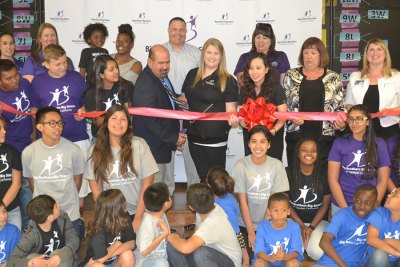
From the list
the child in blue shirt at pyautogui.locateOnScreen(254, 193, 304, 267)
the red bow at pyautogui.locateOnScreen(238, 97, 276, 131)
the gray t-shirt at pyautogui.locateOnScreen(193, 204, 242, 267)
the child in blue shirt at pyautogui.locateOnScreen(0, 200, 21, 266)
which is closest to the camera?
the gray t-shirt at pyautogui.locateOnScreen(193, 204, 242, 267)

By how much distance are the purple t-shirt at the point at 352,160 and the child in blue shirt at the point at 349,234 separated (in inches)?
19.4

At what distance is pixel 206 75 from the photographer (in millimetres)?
6008

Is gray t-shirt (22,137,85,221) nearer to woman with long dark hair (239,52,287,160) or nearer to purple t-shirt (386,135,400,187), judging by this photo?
woman with long dark hair (239,52,287,160)

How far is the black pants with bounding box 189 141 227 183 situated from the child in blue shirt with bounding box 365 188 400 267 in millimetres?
1700

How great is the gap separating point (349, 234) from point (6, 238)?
2.82 meters

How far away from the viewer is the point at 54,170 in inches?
211

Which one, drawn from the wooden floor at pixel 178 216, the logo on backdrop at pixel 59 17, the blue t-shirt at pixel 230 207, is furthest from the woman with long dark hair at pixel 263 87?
the logo on backdrop at pixel 59 17

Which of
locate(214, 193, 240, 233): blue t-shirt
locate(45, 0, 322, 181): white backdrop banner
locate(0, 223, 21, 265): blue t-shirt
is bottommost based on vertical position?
locate(0, 223, 21, 265): blue t-shirt

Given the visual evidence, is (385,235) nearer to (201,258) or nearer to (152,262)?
(201,258)

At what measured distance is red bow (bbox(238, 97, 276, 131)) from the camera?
18.6ft

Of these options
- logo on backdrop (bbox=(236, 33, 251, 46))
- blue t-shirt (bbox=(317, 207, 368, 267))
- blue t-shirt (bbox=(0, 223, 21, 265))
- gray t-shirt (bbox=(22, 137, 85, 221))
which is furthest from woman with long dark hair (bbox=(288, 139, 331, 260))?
logo on backdrop (bbox=(236, 33, 251, 46))

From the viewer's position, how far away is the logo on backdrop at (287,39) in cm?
852

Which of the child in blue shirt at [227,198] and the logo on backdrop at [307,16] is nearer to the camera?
the child in blue shirt at [227,198]

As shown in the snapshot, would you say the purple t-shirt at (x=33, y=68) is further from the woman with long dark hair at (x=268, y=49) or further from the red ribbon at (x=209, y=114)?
the woman with long dark hair at (x=268, y=49)
